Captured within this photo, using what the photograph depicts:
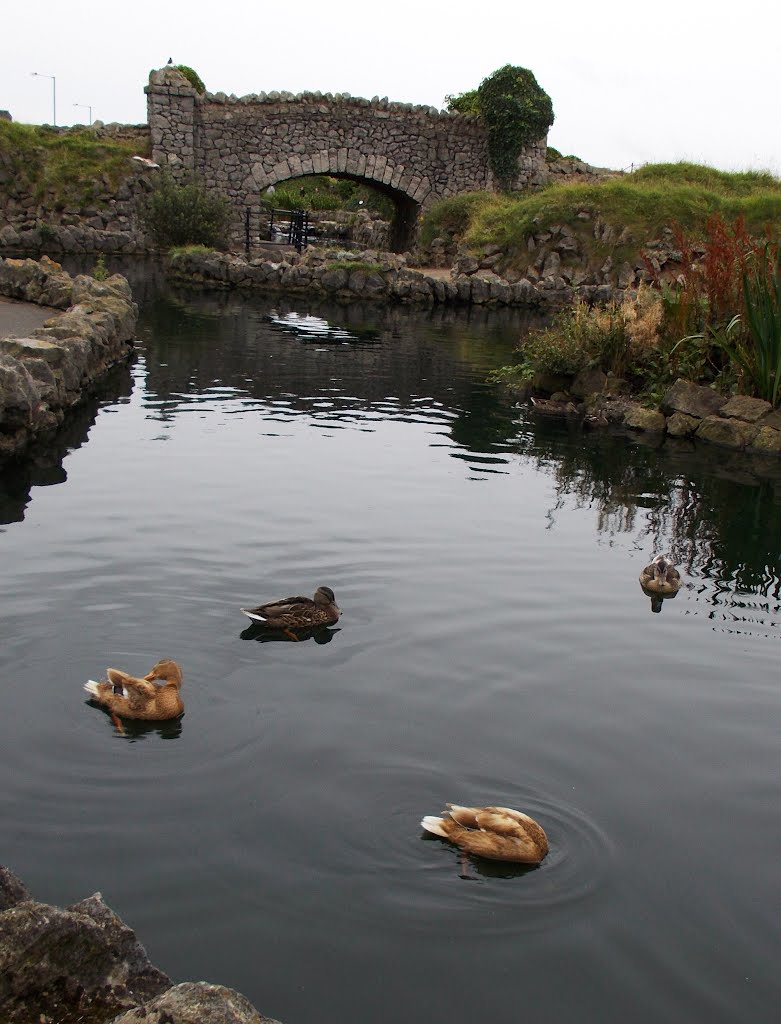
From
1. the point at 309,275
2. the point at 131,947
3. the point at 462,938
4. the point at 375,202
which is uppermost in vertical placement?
the point at 375,202

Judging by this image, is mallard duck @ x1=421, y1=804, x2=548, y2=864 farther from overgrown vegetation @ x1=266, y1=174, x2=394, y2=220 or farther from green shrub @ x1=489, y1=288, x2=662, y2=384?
overgrown vegetation @ x1=266, y1=174, x2=394, y2=220

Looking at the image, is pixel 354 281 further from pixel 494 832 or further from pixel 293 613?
pixel 494 832

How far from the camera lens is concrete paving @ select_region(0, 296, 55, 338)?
18.1 m

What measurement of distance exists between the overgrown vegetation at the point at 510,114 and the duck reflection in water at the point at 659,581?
137 ft

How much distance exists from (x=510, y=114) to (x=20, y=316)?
32.5 metres

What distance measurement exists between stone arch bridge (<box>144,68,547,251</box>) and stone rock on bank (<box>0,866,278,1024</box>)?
44023 millimetres

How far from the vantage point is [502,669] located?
718 cm

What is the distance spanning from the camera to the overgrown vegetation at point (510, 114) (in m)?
46.8

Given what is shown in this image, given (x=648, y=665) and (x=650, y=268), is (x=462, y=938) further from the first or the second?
(x=650, y=268)

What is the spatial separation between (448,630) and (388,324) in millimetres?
22567

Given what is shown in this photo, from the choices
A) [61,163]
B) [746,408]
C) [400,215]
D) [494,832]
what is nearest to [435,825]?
[494,832]

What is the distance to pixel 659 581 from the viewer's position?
8727 millimetres

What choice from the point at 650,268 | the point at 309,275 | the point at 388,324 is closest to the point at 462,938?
the point at 650,268

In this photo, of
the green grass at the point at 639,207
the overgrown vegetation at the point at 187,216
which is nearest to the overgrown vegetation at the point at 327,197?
the overgrown vegetation at the point at 187,216
